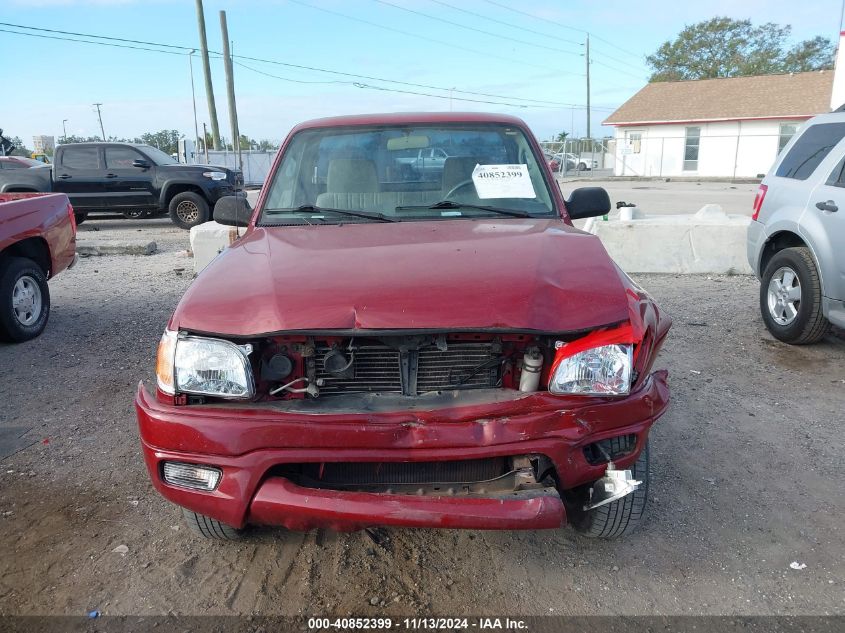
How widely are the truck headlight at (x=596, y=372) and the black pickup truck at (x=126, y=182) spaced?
11.8 m

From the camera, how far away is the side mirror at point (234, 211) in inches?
146

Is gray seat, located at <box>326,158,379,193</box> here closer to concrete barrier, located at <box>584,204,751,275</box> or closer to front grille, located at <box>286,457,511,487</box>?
front grille, located at <box>286,457,511,487</box>

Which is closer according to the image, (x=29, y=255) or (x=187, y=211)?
(x=29, y=255)

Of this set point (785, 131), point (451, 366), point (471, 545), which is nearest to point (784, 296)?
point (471, 545)

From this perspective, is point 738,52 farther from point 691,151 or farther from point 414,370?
point 414,370

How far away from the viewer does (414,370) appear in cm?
241

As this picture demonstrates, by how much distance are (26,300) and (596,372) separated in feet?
17.9

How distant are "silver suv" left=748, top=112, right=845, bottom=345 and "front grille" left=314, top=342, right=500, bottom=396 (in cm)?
369

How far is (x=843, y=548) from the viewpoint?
2.76 metres

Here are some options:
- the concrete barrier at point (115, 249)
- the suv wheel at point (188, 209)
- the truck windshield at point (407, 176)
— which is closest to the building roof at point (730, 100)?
the suv wheel at point (188, 209)

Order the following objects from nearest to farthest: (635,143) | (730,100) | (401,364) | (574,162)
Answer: (401,364)
(730,100)
(635,143)
(574,162)

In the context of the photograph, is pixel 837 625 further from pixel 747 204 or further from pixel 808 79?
pixel 808 79

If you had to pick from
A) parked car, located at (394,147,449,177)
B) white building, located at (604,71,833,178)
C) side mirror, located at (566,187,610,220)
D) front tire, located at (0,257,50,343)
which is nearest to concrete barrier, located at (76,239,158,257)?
front tire, located at (0,257,50,343)

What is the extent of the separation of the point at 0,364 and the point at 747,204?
17648 millimetres
